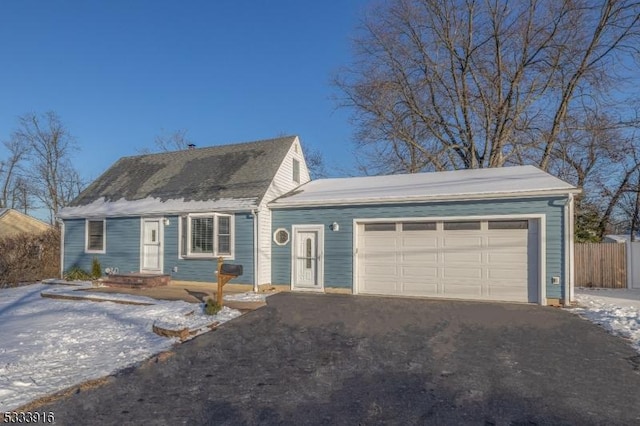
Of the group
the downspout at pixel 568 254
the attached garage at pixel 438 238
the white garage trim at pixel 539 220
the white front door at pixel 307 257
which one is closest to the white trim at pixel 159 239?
the attached garage at pixel 438 238

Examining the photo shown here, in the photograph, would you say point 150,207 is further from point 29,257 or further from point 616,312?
point 616,312

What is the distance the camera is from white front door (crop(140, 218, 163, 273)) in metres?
13.2

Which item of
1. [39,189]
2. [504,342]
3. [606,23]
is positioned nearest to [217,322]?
[504,342]

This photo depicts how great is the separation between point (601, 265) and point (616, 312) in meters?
6.54

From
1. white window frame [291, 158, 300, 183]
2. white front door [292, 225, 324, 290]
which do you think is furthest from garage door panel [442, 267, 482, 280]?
white window frame [291, 158, 300, 183]

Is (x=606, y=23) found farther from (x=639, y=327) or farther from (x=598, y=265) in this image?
(x=639, y=327)

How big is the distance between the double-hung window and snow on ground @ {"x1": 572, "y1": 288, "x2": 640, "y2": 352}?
9330mm

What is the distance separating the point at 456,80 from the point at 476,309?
53.1 ft

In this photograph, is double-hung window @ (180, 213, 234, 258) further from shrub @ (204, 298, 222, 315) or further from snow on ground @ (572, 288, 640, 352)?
snow on ground @ (572, 288, 640, 352)

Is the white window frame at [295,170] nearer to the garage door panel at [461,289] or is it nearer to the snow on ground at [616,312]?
the garage door panel at [461,289]

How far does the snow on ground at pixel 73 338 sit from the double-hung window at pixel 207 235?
2759 mm

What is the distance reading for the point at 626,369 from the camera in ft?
17.1

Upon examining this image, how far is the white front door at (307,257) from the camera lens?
1166 cm

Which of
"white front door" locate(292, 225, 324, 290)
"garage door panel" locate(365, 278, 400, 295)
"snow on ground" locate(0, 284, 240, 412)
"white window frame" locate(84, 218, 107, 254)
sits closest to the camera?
"snow on ground" locate(0, 284, 240, 412)
